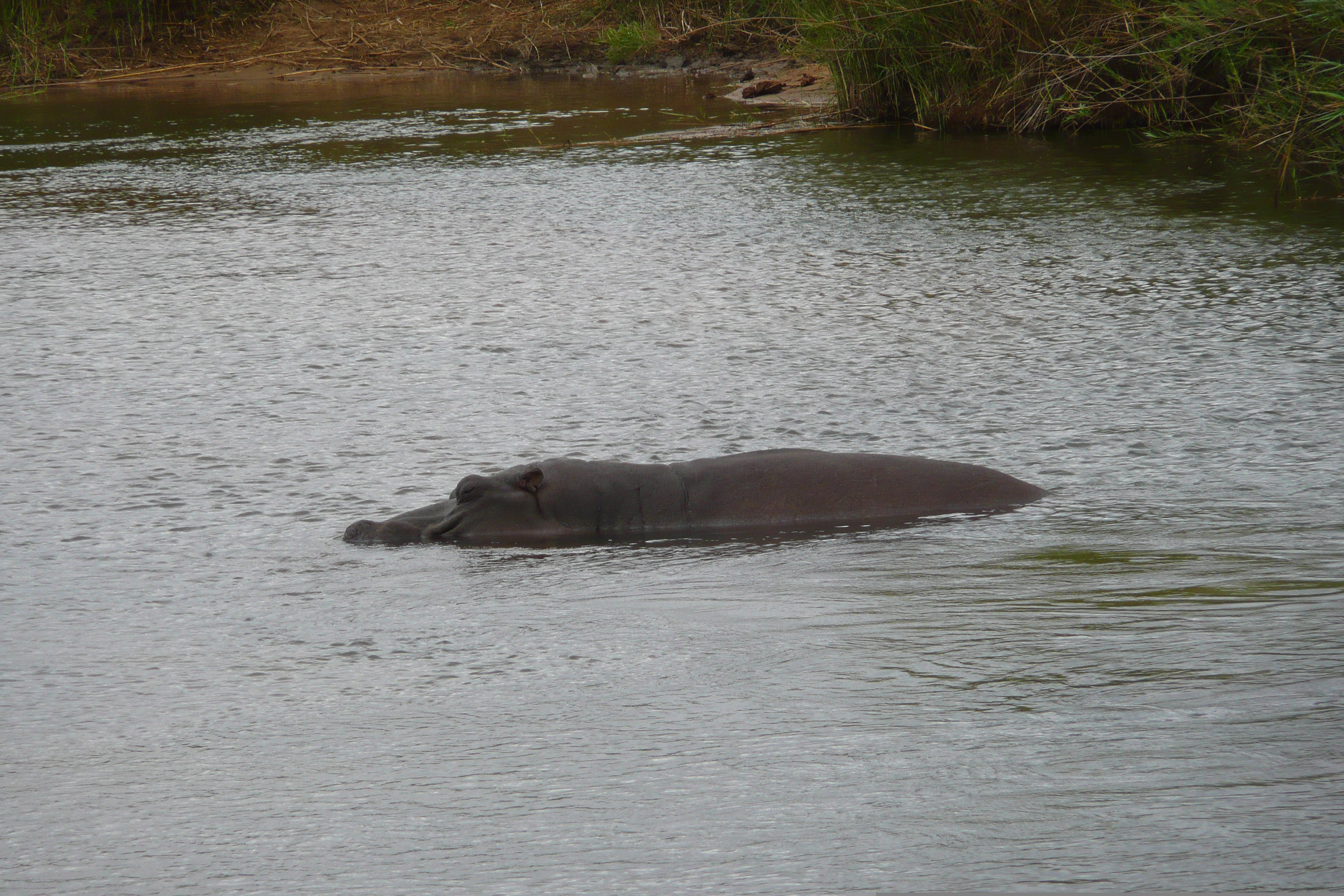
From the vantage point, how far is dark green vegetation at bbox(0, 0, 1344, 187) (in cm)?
616

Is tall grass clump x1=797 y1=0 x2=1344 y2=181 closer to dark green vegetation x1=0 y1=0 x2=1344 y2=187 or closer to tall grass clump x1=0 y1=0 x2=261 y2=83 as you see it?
dark green vegetation x1=0 y1=0 x2=1344 y2=187

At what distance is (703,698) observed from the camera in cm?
219

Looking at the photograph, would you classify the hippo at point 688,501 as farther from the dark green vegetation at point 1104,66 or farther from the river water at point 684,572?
the dark green vegetation at point 1104,66

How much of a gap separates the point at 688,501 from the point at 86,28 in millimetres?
14216

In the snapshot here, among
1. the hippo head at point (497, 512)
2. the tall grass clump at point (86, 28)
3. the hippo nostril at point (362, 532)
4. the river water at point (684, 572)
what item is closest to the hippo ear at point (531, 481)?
the hippo head at point (497, 512)

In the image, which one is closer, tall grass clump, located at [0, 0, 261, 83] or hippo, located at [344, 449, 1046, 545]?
hippo, located at [344, 449, 1046, 545]

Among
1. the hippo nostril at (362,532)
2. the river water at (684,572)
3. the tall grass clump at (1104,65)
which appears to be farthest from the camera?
the tall grass clump at (1104,65)

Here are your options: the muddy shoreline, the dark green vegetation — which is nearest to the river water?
the dark green vegetation

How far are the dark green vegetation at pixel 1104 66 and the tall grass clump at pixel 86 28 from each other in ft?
24.2

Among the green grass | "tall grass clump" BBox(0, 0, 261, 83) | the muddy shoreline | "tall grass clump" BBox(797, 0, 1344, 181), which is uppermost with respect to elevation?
"tall grass clump" BBox(0, 0, 261, 83)

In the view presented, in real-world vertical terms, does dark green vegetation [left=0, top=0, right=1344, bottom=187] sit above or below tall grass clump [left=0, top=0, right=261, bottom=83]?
below

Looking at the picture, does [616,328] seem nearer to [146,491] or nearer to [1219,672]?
[146,491]

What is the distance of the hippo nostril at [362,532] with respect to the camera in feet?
9.73

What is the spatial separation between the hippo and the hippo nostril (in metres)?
0.01
